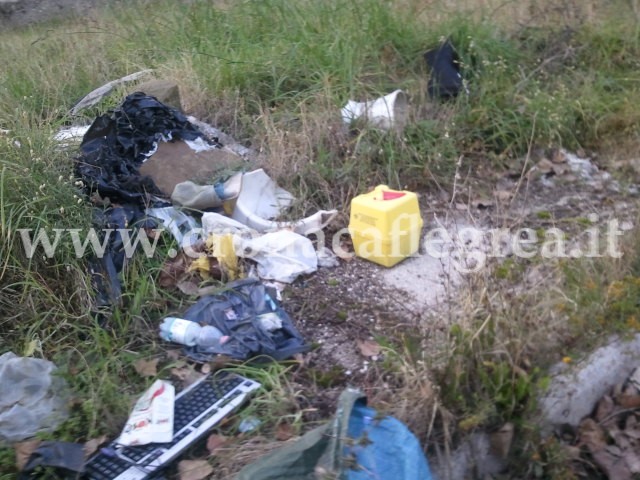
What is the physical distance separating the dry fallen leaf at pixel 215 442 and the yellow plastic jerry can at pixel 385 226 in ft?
4.49

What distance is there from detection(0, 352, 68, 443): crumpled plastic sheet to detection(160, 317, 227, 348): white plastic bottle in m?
0.48

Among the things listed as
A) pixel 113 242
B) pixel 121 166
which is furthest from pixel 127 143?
pixel 113 242

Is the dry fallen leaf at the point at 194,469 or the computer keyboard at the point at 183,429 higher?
the computer keyboard at the point at 183,429

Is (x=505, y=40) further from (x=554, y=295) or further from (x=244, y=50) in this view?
(x=554, y=295)

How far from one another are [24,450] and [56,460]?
13 cm

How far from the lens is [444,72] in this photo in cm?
496

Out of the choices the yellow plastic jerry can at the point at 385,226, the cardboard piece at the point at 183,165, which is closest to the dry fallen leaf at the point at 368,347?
the yellow plastic jerry can at the point at 385,226

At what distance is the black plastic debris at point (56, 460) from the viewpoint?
2520 millimetres

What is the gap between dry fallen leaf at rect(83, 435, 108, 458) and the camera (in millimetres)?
2643

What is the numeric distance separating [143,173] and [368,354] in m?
1.85

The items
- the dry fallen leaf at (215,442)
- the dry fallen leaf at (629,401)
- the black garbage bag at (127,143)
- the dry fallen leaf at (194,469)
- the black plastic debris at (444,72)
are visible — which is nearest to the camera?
the dry fallen leaf at (194,469)

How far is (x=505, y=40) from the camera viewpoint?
5.47 meters

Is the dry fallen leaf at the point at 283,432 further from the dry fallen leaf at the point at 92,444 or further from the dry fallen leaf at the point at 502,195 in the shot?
the dry fallen leaf at the point at 502,195

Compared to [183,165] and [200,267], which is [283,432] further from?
[183,165]
